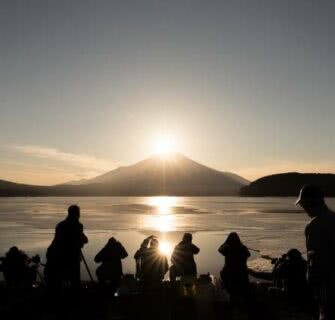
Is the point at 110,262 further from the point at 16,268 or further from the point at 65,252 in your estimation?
the point at 16,268

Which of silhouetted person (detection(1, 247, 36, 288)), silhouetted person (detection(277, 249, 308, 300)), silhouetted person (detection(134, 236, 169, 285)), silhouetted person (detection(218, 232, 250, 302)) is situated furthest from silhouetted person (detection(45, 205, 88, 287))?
silhouetted person (detection(277, 249, 308, 300))

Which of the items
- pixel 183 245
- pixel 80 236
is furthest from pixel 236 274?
pixel 80 236

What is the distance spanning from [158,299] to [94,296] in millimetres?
3628

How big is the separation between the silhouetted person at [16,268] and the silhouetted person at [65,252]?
2.44 meters

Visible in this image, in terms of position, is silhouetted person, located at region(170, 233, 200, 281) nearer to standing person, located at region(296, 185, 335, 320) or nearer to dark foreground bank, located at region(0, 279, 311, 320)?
dark foreground bank, located at region(0, 279, 311, 320)

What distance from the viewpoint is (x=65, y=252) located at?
34.7 ft

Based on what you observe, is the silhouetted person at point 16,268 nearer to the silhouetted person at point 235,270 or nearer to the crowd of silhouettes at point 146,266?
the crowd of silhouettes at point 146,266

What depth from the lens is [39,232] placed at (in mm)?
37438

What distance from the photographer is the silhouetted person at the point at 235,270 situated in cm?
1066

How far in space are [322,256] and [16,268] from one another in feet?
33.4

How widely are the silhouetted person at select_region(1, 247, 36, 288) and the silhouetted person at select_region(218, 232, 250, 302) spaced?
18.9 feet

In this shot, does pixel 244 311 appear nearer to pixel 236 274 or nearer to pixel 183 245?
pixel 236 274

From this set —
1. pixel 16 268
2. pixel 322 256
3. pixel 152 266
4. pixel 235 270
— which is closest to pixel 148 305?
pixel 152 266

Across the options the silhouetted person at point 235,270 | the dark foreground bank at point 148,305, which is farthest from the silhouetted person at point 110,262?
the silhouetted person at point 235,270
